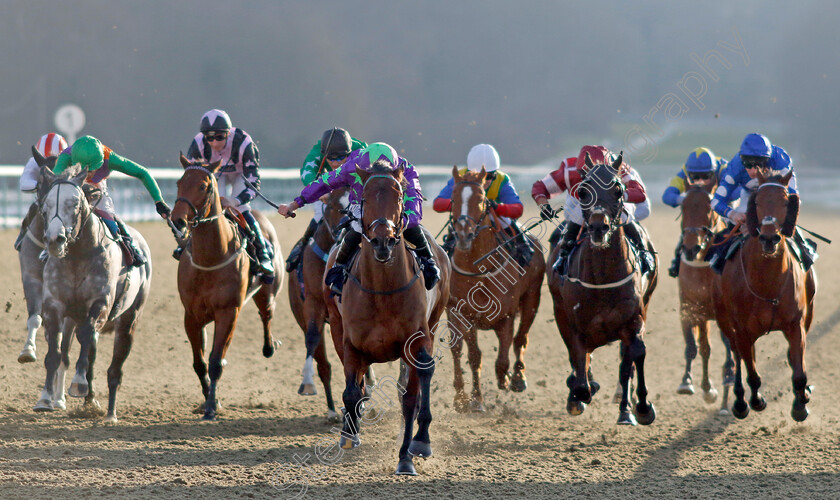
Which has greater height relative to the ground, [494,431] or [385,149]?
[385,149]

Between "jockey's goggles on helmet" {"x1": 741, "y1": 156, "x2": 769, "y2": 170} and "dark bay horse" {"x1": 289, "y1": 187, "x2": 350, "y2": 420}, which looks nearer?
"jockey's goggles on helmet" {"x1": 741, "y1": 156, "x2": 769, "y2": 170}

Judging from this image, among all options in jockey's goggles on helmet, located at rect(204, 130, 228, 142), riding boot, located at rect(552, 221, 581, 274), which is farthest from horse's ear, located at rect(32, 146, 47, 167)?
riding boot, located at rect(552, 221, 581, 274)

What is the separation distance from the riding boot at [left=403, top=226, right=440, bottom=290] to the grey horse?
3167 mm

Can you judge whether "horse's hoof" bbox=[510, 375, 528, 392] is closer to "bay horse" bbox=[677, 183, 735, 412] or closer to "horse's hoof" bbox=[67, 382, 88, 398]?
"bay horse" bbox=[677, 183, 735, 412]

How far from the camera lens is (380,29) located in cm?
4753

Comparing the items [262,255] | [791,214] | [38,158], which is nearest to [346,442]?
[262,255]

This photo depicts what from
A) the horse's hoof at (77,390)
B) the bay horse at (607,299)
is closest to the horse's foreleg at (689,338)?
the bay horse at (607,299)

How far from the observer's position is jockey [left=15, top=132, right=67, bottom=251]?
24.7ft

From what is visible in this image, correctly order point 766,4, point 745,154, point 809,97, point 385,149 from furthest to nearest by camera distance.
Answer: point 766,4 → point 809,97 → point 745,154 → point 385,149


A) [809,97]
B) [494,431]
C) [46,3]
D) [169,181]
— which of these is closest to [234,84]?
[46,3]

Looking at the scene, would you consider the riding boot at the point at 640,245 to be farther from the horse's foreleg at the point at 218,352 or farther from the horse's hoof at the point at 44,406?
the horse's hoof at the point at 44,406

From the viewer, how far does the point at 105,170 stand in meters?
7.61

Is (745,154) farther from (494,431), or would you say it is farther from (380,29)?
(380,29)

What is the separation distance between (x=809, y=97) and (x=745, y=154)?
4231cm
